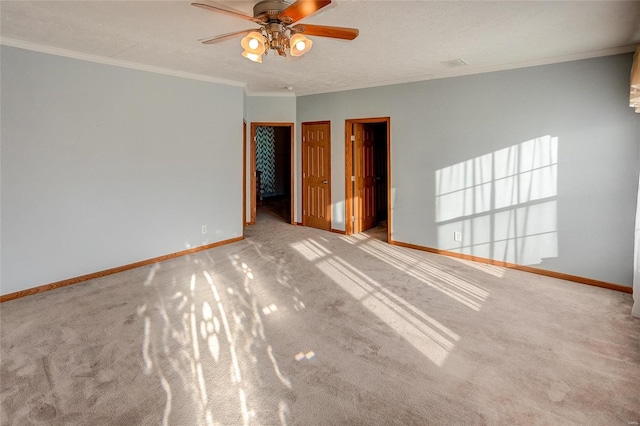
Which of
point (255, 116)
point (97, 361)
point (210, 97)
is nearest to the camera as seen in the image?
point (97, 361)

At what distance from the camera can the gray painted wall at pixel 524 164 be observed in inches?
140

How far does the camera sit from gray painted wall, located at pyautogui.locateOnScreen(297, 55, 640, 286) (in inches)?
140

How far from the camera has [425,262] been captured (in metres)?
4.54

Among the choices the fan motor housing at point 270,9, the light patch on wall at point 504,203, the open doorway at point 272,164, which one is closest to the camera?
the fan motor housing at point 270,9

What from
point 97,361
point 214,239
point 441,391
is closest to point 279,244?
point 214,239

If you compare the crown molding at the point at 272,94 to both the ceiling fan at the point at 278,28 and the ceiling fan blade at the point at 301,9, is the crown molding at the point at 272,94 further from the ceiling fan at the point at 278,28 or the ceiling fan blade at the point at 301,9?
the ceiling fan blade at the point at 301,9

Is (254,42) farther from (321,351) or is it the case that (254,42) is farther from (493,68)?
(493,68)

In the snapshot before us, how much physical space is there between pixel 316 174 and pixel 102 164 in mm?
3438

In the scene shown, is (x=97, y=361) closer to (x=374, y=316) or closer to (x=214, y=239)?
(x=374, y=316)

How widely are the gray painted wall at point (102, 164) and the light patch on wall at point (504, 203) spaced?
3.36 meters

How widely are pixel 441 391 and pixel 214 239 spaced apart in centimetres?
411

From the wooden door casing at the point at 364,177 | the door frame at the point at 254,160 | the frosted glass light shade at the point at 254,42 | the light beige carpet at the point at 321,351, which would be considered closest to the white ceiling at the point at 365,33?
the frosted glass light shade at the point at 254,42

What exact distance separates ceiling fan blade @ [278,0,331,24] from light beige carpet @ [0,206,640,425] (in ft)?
7.32

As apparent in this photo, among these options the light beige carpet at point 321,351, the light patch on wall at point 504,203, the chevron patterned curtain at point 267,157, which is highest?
the chevron patterned curtain at point 267,157
